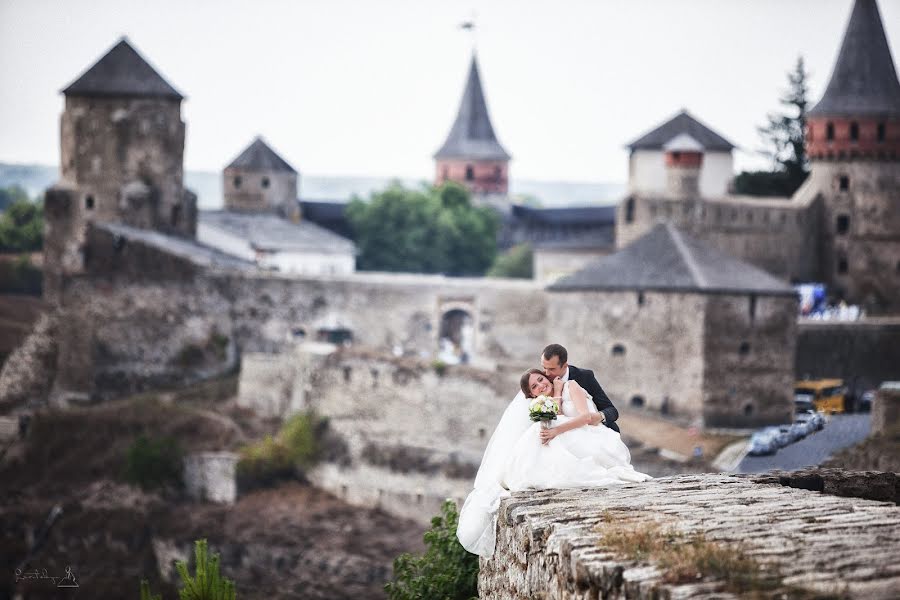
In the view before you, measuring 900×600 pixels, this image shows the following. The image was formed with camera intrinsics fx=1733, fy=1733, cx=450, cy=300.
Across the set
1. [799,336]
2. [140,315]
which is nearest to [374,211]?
[140,315]

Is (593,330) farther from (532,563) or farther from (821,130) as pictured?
(532,563)

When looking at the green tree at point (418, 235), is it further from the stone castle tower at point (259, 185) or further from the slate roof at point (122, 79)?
the slate roof at point (122, 79)

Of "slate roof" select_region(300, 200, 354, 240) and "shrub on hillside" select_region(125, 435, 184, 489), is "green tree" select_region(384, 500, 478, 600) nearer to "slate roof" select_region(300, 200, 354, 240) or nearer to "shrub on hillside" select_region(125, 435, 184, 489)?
"shrub on hillside" select_region(125, 435, 184, 489)

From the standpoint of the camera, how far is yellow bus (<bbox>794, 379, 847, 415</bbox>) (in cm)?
4391

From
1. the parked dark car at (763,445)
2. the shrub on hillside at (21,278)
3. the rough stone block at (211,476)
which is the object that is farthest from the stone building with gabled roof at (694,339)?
the shrub on hillside at (21,278)

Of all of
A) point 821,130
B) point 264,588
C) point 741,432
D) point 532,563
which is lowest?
point 264,588

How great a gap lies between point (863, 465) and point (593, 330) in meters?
19.6

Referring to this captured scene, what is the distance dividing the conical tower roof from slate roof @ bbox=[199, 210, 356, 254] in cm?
2067

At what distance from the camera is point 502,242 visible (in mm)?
81938

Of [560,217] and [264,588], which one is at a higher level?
[560,217]

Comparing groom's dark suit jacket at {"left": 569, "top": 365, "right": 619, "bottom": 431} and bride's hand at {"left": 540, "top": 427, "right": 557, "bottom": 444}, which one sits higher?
groom's dark suit jacket at {"left": 569, "top": 365, "right": 619, "bottom": 431}

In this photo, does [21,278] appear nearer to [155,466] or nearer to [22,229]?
[22,229]

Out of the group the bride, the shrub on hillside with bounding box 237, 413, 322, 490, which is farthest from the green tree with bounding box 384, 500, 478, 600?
the shrub on hillside with bounding box 237, 413, 322, 490

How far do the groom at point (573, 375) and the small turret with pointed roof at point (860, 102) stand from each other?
152ft
